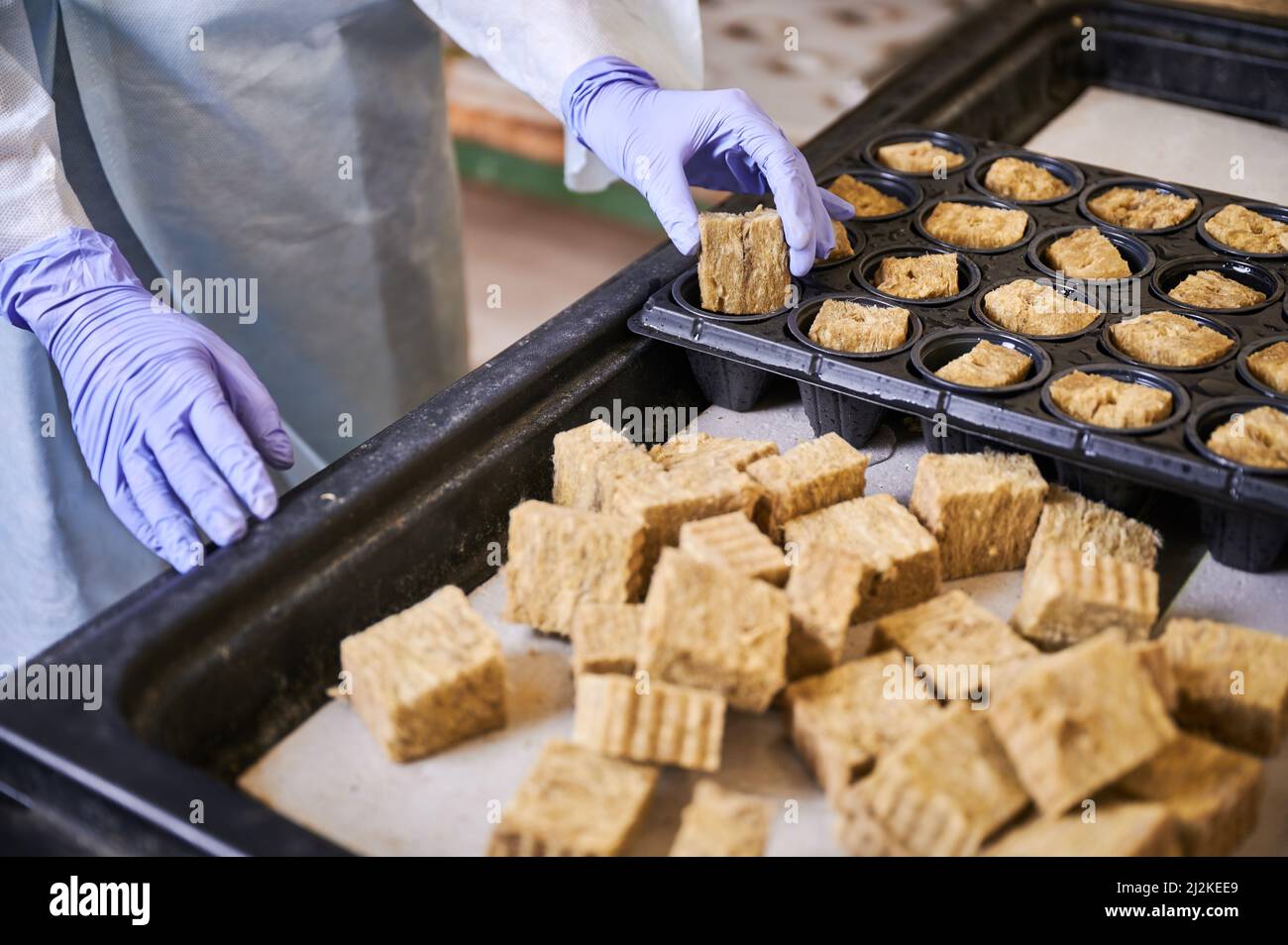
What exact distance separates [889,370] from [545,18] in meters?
0.91

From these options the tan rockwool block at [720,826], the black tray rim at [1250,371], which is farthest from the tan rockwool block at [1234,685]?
the tan rockwool block at [720,826]

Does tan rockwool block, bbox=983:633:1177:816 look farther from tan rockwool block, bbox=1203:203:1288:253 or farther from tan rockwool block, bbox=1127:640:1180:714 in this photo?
tan rockwool block, bbox=1203:203:1288:253

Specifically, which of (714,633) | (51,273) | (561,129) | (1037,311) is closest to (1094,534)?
(1037,311)

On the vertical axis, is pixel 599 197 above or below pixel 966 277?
below

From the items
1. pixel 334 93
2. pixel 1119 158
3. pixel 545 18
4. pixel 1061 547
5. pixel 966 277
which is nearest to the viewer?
pixel 1061 547

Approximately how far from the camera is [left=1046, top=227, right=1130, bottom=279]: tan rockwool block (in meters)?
1.93

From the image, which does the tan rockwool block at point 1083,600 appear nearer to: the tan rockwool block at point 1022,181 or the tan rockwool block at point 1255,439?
the tan rockwool block at point 1255,439

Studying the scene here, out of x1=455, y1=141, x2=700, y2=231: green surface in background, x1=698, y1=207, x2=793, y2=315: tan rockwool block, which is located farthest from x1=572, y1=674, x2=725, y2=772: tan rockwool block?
x1=455, y1=141, x2=700, y2=231: green surface in background

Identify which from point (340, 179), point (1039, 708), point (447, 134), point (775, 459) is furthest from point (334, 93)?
point (1039, 708)

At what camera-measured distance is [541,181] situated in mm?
4453

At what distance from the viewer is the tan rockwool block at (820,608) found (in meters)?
1.43

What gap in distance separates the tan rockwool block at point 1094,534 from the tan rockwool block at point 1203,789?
38cm
